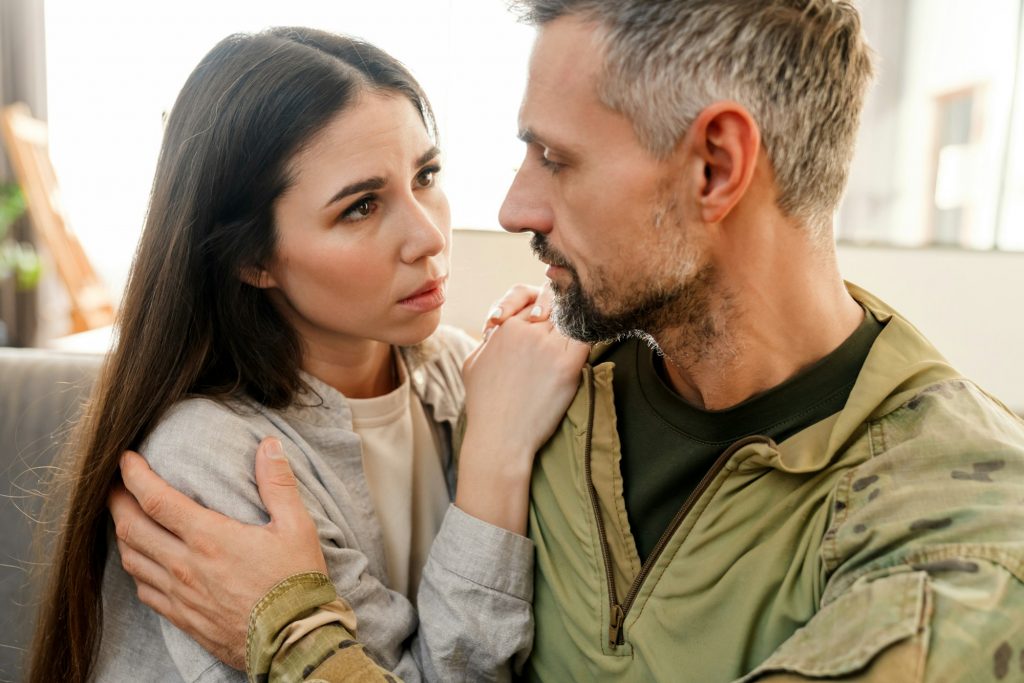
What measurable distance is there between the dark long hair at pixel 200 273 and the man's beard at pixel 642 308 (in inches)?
16.0

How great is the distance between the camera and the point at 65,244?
3.73 meters

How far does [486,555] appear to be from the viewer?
1.08 meters

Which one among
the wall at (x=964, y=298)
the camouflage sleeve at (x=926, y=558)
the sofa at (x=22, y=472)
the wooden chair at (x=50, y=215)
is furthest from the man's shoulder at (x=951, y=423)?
the wooden chair at (x=50, y=215)

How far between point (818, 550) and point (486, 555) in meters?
0.41

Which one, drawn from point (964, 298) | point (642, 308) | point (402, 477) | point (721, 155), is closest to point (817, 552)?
point (642, 308)

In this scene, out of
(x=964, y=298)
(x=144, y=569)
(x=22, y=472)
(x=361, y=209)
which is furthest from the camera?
(x=964, y=298)

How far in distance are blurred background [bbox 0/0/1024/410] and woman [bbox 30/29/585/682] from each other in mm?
245

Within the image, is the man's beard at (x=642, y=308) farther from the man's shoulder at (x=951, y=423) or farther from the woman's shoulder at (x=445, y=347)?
the woman's shoulder at (x=445, y=347)

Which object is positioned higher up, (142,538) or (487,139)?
(487,139)

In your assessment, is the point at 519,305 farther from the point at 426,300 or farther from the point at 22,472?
the point at 22,472

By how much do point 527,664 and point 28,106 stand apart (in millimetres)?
4698

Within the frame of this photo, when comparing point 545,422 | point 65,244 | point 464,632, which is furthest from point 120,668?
point 65,244

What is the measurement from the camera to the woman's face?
1.15 m

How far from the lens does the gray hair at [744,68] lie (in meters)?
0.92
